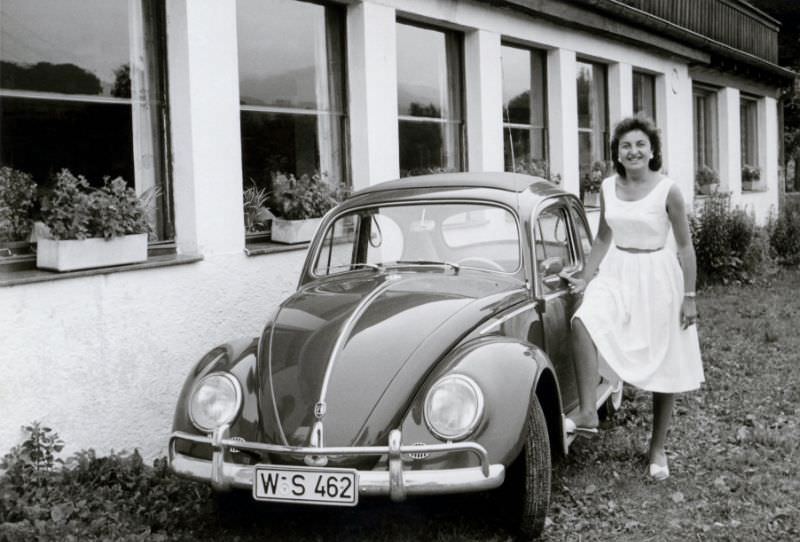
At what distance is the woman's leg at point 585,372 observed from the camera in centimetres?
487

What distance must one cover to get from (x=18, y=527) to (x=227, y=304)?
2.37 m

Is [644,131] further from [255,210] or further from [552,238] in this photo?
[255,210]

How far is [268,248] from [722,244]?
8.02 meters

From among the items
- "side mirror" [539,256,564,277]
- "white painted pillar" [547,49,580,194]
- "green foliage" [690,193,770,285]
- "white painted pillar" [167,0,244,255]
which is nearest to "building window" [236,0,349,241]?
"white painted pillar" [167,0,244,255]

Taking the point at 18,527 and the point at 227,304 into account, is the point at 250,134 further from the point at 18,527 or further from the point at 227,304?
the point at 18,527

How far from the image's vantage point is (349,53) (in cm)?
760

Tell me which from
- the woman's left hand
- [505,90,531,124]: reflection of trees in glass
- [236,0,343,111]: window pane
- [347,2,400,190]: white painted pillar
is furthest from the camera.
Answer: [505,90,531,124]: reflection of trees in glass

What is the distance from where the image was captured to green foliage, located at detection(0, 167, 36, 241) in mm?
5020

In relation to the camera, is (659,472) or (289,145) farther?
(289,145)

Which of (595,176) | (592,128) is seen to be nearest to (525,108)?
(595,176)

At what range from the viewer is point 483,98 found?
9156 mm

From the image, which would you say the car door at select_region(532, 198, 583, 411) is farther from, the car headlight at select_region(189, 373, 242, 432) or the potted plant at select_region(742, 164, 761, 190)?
the potted plant at select_region(742, 164, 761, 190)

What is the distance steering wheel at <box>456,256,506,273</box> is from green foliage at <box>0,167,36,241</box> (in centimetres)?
242

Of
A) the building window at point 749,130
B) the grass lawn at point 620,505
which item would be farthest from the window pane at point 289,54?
the building window at point 749,130
